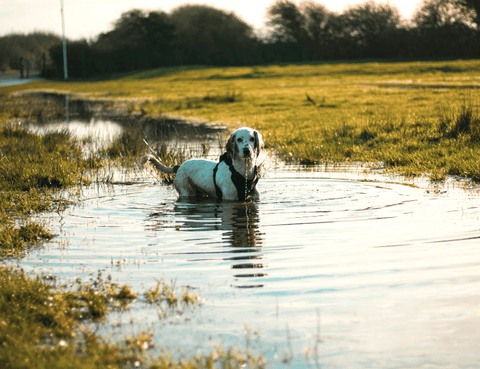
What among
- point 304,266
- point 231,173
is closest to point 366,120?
point 231,173

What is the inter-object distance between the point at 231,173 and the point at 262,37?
250ft

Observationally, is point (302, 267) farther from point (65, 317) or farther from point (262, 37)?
point (262, 37)

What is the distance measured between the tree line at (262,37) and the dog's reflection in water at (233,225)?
203ft

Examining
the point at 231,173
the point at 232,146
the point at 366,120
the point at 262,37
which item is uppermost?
the point at 262,37

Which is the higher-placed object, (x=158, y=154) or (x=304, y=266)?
(x=158, y=154)

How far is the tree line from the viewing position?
6725cm

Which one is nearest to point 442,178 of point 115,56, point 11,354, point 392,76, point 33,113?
point 11,354

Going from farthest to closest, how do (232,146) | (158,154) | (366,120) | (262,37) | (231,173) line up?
(262,37)
(366,120)
(158,154)
(231,173)
(232,146)

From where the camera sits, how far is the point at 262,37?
269 feet

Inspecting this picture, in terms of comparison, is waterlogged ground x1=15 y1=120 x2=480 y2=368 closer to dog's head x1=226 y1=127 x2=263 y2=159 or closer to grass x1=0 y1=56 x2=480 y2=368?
grass x1=0 y1=56 x2=480 y2=368

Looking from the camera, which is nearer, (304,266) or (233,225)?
(304,266)

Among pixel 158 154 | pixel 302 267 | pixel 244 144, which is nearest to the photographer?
pixel 302 267

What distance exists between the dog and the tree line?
61.0 meters

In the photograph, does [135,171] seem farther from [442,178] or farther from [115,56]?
[115,56]
